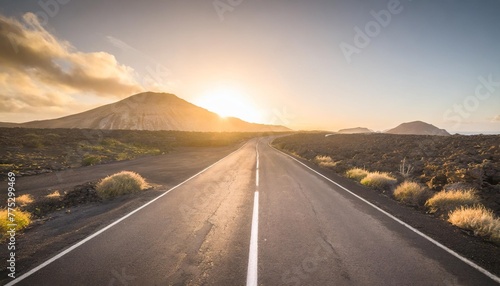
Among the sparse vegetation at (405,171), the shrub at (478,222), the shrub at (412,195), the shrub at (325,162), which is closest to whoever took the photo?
the shrub at (478,222)

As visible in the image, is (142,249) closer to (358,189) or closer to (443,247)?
(443,247)

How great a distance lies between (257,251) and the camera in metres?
4.84

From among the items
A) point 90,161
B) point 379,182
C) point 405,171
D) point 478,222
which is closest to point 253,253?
point 478,222

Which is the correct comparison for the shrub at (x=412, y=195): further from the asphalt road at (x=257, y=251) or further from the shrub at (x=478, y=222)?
the asphalt road at (x=257, y=251)

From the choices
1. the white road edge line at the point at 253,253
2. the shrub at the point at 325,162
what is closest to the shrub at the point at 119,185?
the white road edge line at the point at 253,253

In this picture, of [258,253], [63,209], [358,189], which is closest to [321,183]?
[358,189]

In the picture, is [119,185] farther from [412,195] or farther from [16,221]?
[412,195]

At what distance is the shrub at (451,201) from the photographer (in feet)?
25.6

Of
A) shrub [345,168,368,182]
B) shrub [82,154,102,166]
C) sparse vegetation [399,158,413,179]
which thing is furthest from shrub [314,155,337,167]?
shrub [82,154,102,166]

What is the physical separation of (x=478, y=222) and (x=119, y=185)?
40.8 ft

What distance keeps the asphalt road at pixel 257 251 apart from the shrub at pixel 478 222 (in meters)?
1.68

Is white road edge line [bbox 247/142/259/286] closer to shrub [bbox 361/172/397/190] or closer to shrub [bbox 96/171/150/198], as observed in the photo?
shrub [bbox 96/171/150/198]

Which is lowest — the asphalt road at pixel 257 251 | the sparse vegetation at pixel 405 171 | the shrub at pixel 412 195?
the asphalt road at pixel 257 251

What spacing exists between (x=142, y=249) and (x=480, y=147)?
22894mm
